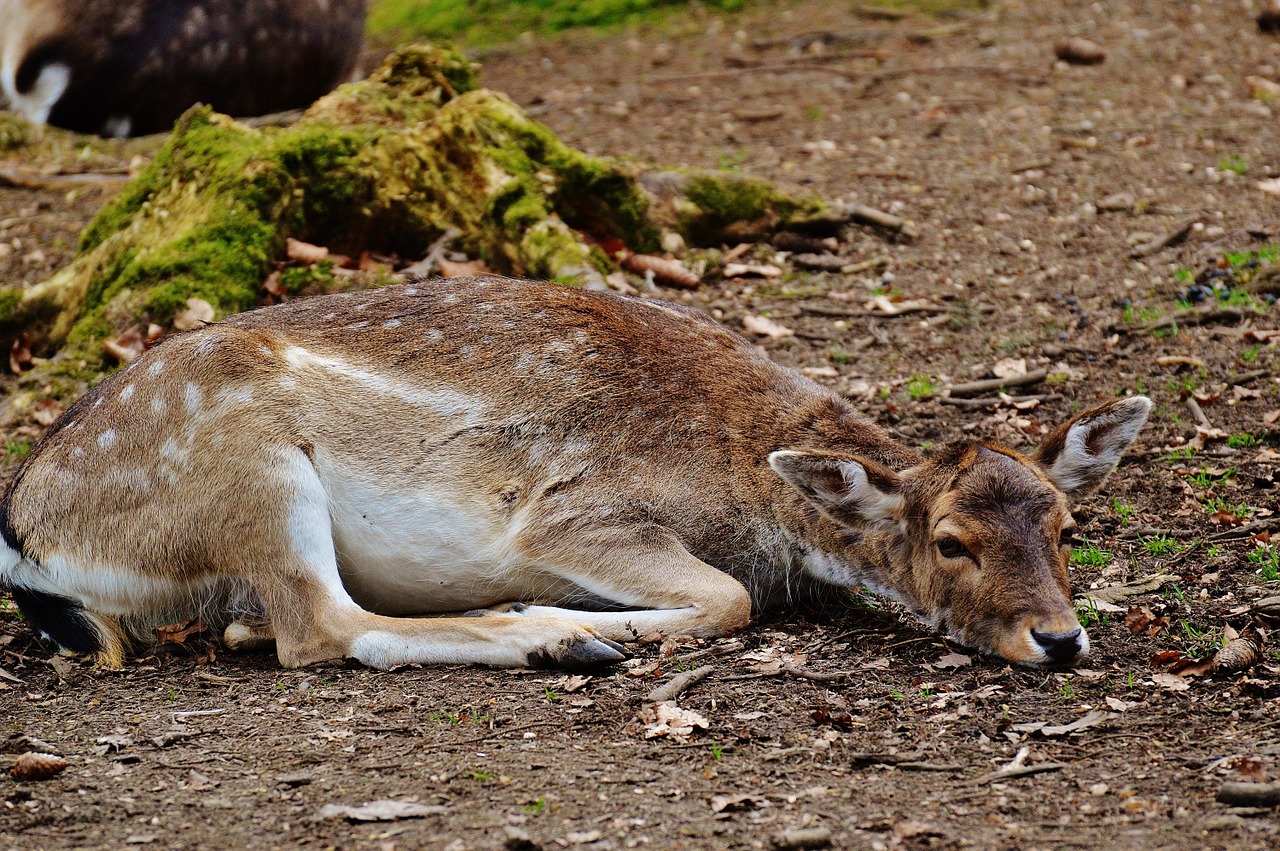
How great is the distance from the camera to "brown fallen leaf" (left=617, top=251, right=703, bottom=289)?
26.8ft

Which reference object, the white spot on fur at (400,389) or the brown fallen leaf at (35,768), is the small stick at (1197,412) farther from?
the brown fallen leaf at (35,768)

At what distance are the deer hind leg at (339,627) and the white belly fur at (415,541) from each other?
0.10 m

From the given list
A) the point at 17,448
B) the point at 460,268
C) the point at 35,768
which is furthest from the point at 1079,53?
the point at 35,768

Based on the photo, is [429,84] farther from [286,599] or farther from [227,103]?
[286,599]

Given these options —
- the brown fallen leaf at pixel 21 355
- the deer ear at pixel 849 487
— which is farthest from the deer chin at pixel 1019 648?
the brown fallen leaf at pixel 21 355

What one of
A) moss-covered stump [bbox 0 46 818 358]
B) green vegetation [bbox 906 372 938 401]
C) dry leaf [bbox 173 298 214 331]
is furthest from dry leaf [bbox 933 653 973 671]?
dry leaf [bbox 173 298 214 331]

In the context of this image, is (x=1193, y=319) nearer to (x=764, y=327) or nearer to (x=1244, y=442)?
(x=1244, y=442)

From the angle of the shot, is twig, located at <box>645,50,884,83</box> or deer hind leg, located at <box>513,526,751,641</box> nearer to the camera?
deer hind leg, located at <box>513,526,751,641</box>

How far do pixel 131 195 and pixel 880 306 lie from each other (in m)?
4.49

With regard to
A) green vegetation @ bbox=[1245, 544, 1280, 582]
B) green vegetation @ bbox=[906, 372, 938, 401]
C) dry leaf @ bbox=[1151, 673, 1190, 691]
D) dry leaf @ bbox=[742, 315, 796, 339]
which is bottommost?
green vegetation @ bbox=[906, 372, 938, 401]

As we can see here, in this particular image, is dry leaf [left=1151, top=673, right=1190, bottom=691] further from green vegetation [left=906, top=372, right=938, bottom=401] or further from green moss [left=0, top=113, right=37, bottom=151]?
green moss [left=0, top=113, right=37, bottom=151]

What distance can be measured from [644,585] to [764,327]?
2.85 meters

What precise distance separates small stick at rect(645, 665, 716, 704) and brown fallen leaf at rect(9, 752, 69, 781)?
173cm

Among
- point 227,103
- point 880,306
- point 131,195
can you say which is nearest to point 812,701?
point 880,306
